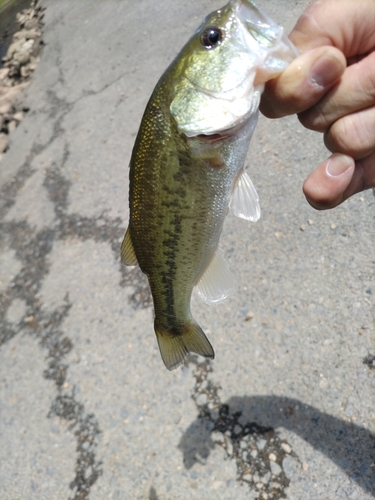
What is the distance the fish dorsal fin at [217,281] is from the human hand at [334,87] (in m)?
0.45

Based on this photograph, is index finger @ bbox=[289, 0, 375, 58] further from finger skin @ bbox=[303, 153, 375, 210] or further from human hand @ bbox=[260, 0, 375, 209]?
finger skin @ bbox=[303, 153, 375, 210]

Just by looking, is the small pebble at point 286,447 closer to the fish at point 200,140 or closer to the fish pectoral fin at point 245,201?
the fish at point 200,140

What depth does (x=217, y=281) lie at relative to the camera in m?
1.68

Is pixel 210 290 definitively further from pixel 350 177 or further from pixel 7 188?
pixel 7 188

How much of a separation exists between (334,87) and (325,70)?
11 cm

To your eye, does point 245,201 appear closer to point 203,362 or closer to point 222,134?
point 222,134

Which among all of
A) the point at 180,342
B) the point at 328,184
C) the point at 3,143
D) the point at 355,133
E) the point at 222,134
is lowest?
the point at 3,143

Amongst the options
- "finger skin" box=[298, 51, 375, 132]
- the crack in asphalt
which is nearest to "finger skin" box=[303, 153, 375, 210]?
"finger skin" box=[298, 51, 375, 132]

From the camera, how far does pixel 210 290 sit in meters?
1.70

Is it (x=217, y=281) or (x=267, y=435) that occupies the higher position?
(x=217, y=281)

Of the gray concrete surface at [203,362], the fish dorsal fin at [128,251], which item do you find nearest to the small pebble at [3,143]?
the gray concrete surface at [203,362]

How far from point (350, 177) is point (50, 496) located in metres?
2.57

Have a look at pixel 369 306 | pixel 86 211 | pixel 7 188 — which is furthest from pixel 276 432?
pixel 7 188

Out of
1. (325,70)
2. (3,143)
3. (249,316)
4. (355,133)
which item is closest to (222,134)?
(325,70)
